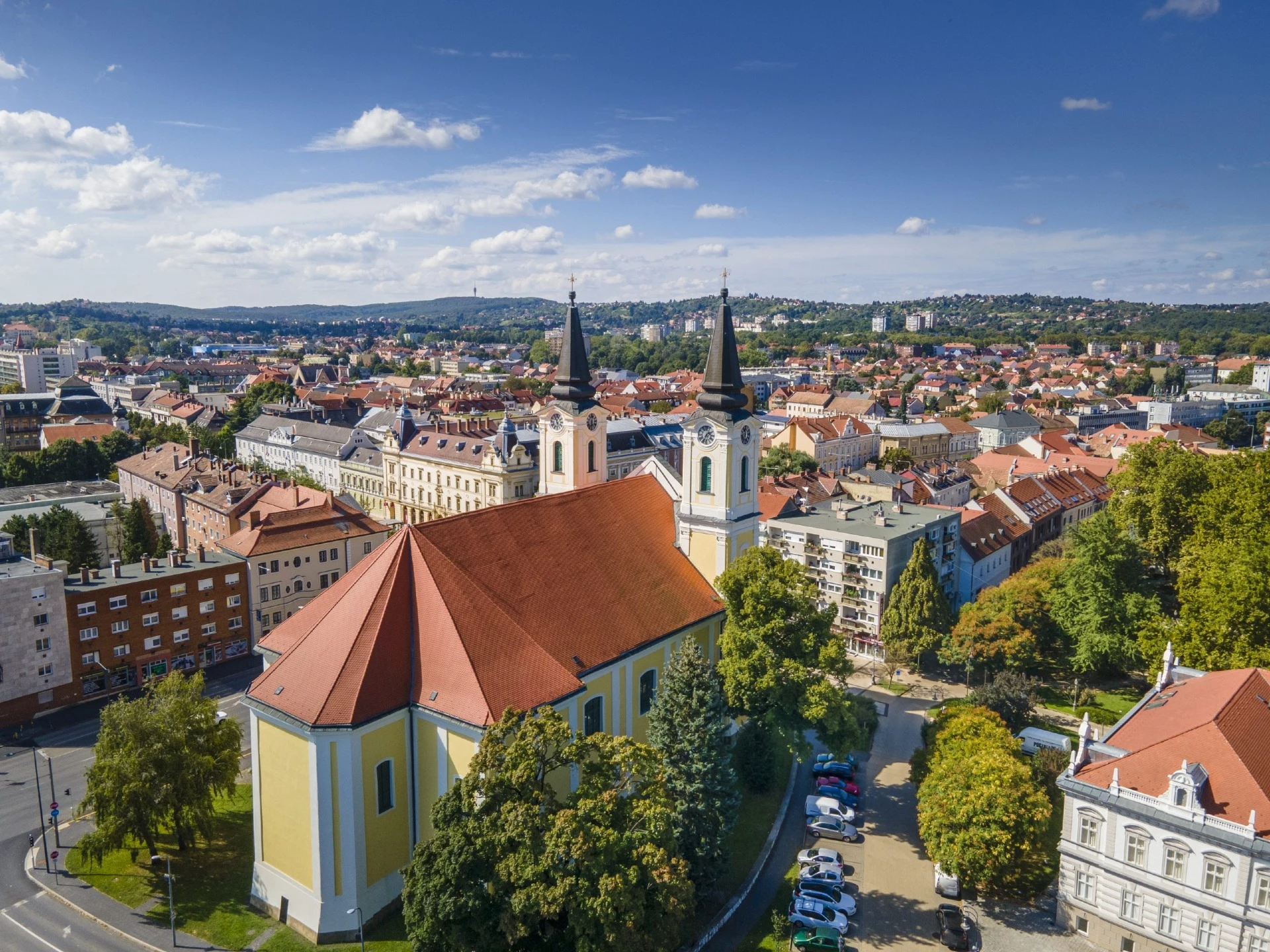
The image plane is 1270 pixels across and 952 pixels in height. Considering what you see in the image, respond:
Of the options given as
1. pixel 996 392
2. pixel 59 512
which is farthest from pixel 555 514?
pixel 996 392

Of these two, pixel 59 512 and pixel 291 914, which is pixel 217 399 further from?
pixel 291 914

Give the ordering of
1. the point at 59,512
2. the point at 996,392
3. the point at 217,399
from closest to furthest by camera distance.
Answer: the point at 59,512
the point at 217,399
the point at 996,392

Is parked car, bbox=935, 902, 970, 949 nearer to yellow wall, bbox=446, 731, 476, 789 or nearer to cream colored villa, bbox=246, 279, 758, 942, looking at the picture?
cream colored villa, bbox=246, 279, 758, 942

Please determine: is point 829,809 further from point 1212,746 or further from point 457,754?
point 457,754

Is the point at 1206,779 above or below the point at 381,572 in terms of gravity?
below

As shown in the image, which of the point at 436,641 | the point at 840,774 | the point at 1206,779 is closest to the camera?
the point at 1206,779

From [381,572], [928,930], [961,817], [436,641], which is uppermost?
[381,572]

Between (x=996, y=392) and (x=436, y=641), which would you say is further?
(x=996, y=392)

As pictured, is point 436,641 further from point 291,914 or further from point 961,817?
point 961,817

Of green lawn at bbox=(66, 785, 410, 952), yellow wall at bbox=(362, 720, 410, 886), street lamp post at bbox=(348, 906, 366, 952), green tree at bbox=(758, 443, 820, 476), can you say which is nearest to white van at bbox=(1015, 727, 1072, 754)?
yellow wall at bbox=(362, 720, 410, 886)
